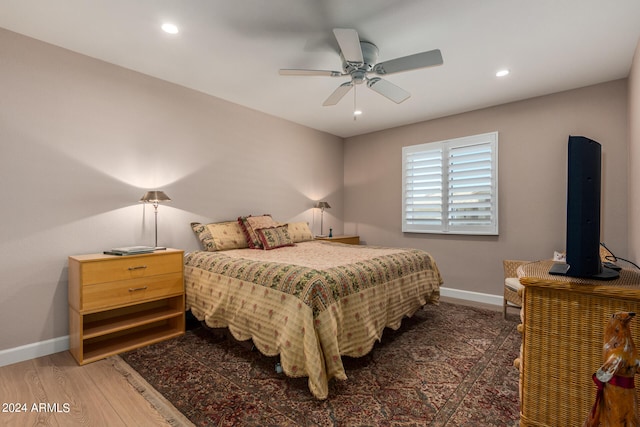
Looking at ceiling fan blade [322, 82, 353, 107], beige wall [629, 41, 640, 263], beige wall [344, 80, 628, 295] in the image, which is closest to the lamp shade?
ceiling fan blade [322, 82, 353, 107]

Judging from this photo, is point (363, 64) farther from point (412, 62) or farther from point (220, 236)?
point (220, 236)

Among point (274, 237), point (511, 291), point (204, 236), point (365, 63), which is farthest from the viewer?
point (274, 237)

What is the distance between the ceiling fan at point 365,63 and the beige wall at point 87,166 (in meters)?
1.63

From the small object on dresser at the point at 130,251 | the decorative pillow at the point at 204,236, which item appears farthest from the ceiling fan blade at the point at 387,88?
the small object on dresser at the point at 130,251

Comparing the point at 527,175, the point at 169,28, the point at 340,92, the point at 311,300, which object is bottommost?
the point at 311,300

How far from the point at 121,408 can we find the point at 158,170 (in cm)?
225

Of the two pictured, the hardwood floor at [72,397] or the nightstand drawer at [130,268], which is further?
the nightstand drawer at [130,268]

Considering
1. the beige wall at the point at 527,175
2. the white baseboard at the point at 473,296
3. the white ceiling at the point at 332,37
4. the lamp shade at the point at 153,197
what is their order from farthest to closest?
1. the white baseboard at the point at 473,296
2. the beige wall at the point at 527,175
3. the lamp shade at the point at 153,197
4. the white ceiling at the point at 332,37

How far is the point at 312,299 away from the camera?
1.95m

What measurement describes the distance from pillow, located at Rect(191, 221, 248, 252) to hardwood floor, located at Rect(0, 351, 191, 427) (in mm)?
1379

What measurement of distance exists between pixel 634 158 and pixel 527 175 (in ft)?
3.64

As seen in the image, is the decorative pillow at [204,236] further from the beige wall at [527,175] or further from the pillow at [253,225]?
the beige wall at [527,175]

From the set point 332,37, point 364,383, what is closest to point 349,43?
point 332,37

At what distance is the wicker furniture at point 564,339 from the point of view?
1211 millimetres
